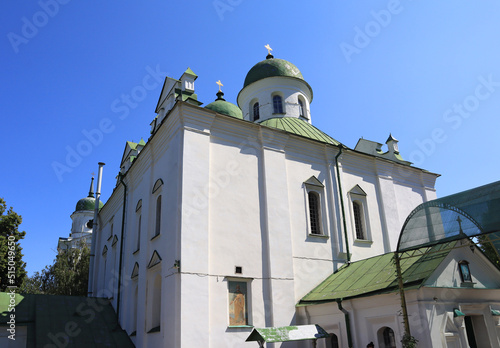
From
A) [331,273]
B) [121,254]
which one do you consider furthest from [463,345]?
[121,254]

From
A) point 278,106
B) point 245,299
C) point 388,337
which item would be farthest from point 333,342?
point 278,106

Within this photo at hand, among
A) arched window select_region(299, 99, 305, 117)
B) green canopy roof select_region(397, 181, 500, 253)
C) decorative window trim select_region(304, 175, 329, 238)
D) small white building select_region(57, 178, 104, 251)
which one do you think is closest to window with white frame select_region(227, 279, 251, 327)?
decorative window trim select_region(304, 175, 329, 238)

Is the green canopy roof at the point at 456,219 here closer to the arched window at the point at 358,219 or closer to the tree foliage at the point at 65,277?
the arched window at the point at 358,219

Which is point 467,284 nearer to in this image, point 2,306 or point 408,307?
point 408,307

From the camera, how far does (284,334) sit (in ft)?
31.6

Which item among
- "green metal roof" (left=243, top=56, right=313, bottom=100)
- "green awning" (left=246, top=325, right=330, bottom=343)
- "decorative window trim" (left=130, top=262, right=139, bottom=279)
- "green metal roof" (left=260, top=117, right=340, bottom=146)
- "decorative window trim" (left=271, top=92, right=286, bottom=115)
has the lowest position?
"green awning" (left=246, top=325, right=330, bottom=343)

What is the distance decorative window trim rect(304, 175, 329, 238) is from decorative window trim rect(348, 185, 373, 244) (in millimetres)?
1528

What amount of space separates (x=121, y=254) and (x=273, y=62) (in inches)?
485

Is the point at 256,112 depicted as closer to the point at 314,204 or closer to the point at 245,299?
the point at 314,204

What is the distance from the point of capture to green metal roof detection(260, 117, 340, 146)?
16953 mm

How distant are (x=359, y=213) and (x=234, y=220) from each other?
21.2ft

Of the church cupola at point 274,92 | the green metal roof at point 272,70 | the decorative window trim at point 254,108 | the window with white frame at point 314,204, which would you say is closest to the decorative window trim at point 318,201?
the window with white frame at point 314,204

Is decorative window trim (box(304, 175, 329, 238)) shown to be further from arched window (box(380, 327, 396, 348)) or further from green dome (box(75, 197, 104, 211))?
green dome (box(75, 197, 104, 211))

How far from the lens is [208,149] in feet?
42.5
